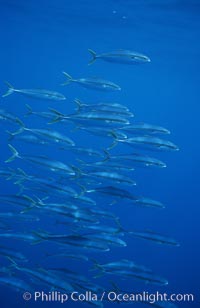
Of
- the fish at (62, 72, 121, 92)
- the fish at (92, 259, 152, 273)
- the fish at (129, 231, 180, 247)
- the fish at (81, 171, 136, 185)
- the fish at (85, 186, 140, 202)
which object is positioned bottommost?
the fish at (92, 259, 152, 273)

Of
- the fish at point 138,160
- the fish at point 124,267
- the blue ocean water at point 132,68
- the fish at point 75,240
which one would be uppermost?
the blue ocean water at point 132,68

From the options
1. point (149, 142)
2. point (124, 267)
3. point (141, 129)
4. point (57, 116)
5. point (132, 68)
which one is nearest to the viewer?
point (149, 142)

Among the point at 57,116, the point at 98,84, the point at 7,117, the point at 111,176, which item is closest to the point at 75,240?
the point at 111,176

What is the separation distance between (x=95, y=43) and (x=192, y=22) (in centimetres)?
797

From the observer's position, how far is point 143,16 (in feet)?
47.2

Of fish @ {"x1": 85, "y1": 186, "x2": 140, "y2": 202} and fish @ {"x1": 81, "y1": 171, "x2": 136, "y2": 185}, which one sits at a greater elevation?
fish @ {"x1": 81, "y1": 171, "x2": 136, "y2": 185}

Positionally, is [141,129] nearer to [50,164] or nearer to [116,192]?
[116,192]

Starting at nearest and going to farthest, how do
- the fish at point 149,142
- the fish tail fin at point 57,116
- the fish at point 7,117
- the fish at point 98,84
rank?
the fish at point 149,142
the fish tail fin at point 57,116
the fish at point 98,84
the fish at point 7,117

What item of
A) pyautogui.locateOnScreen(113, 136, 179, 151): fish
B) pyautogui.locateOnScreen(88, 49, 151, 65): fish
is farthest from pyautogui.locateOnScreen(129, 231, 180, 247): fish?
pyautogui.locateOnScreen(88, 49, 151, 65): fish

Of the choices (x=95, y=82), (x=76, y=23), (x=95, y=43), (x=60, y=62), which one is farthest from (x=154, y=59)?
(x=95, y=82)

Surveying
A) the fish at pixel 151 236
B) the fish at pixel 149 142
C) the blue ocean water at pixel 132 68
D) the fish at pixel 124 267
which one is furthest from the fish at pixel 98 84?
the fish at pixel 124 267

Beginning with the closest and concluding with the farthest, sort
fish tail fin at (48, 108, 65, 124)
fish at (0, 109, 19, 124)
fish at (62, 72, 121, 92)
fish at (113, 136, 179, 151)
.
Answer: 1. fish at (113, 136, 179, 151)
2. fish tail fin at (48, 108, 65, 124)
3. fish at (62, 72, 121, 92)
4. fish at (0, 109, 19, 124)

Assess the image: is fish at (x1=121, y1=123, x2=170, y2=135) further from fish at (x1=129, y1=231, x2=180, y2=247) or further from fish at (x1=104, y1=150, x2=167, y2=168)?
fish at (x1=129, y1=231, x2=180, y2=247)

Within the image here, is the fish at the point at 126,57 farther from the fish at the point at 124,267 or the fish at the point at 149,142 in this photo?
the fish at the point at 124,267
